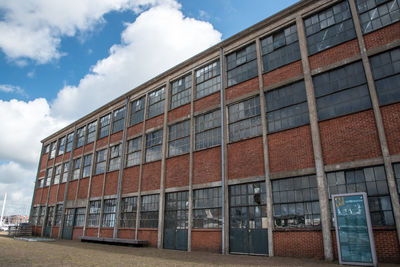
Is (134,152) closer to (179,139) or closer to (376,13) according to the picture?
(179,139)

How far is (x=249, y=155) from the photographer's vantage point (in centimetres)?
1313

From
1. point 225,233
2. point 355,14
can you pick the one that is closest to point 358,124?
point 355,14

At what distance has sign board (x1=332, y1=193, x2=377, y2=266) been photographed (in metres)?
8.30

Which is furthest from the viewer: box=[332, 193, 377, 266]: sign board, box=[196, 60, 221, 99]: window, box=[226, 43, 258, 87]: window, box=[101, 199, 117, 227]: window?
box=[101, 199, 117, 227]: window

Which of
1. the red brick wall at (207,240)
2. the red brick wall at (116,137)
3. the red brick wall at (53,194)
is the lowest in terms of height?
the red brick wall at (207,240)

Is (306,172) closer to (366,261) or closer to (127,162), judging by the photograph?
(366,261)

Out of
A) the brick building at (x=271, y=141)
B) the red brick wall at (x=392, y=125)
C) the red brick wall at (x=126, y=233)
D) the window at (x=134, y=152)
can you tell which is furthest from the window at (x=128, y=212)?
the red brick wall at (x=392, y=125)

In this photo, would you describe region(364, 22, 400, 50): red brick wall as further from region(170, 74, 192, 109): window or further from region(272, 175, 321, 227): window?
region(170, 74, 192, 109): window

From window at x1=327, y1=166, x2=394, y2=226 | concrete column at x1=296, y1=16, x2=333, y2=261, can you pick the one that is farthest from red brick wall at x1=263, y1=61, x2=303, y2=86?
window at x1=327, y1=166, x2=394, y2=226

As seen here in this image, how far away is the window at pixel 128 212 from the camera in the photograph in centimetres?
1817

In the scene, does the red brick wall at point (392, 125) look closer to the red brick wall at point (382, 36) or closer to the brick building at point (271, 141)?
the brick building at point (271, 141)

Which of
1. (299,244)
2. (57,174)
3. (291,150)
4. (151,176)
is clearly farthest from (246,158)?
(57,174)

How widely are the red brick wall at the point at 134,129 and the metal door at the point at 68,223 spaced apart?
887cm

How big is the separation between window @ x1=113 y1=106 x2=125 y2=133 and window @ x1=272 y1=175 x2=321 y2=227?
13871 millimetres
